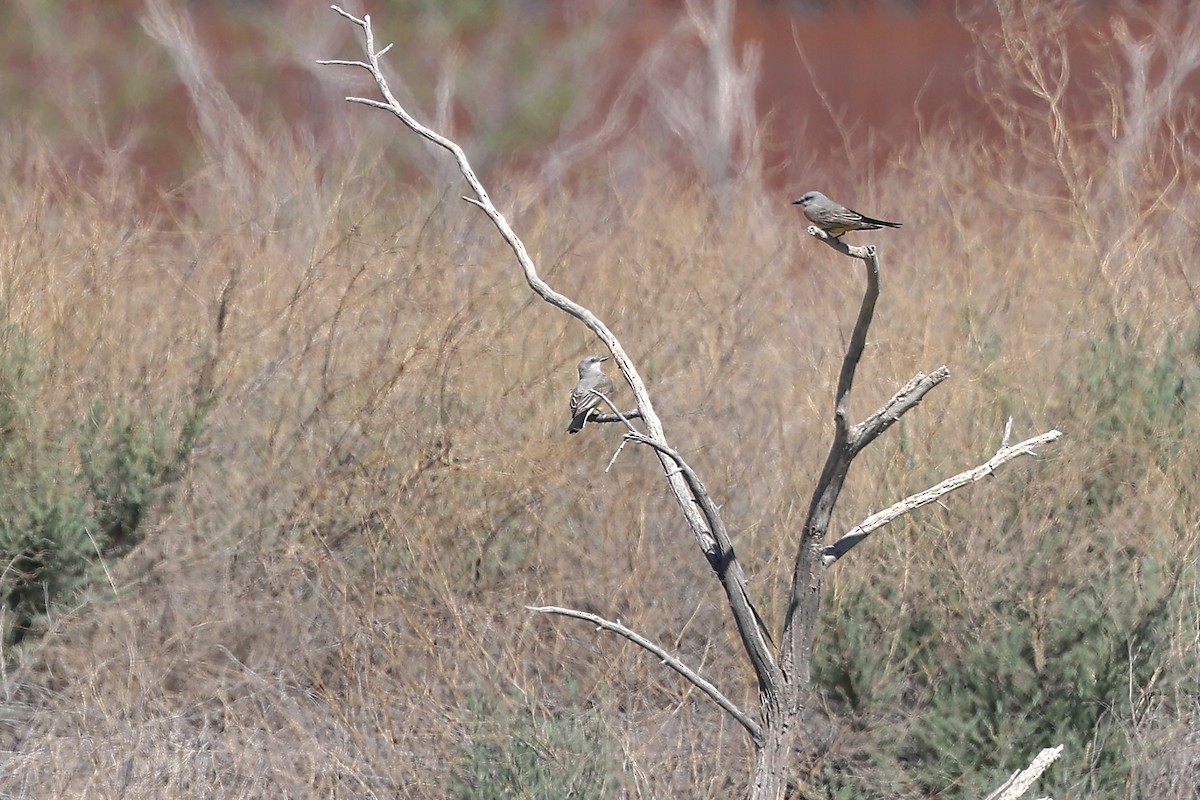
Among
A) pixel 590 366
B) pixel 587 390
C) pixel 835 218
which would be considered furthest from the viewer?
pixel 590 366

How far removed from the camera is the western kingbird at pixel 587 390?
375 cm

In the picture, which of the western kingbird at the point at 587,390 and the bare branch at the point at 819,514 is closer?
the bare branch at the point at 819,514

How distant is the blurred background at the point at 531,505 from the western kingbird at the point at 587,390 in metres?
1.03

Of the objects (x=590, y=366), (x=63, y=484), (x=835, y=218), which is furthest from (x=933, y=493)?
(x=63, y=484)

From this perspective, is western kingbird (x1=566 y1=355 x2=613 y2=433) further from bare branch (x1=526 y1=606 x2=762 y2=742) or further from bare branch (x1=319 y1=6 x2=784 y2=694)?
bare branch (x1=526 y1=606 x2=762 y2=742)

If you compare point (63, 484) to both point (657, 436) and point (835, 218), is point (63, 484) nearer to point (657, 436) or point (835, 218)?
point (657, 436)

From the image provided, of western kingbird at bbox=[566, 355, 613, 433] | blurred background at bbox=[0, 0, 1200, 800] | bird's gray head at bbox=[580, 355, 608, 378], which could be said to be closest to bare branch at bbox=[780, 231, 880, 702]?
western kingbird at bbox=[566, 355, 613, 433]

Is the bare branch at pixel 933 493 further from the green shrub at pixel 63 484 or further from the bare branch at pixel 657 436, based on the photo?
the green shrub at pixel 63 484

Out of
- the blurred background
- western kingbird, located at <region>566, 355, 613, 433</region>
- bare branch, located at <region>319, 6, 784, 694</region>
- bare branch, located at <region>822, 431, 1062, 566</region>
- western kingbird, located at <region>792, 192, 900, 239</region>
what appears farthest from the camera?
the blurred background

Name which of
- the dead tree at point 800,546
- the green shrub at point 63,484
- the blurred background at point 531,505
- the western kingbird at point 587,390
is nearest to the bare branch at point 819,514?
the dead tree at point 800,546

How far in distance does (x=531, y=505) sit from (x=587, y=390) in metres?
1.62

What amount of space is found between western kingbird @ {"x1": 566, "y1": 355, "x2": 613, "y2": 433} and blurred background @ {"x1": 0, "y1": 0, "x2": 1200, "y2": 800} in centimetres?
103

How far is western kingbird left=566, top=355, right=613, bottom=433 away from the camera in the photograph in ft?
12.3

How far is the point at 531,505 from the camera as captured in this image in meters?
5.33
